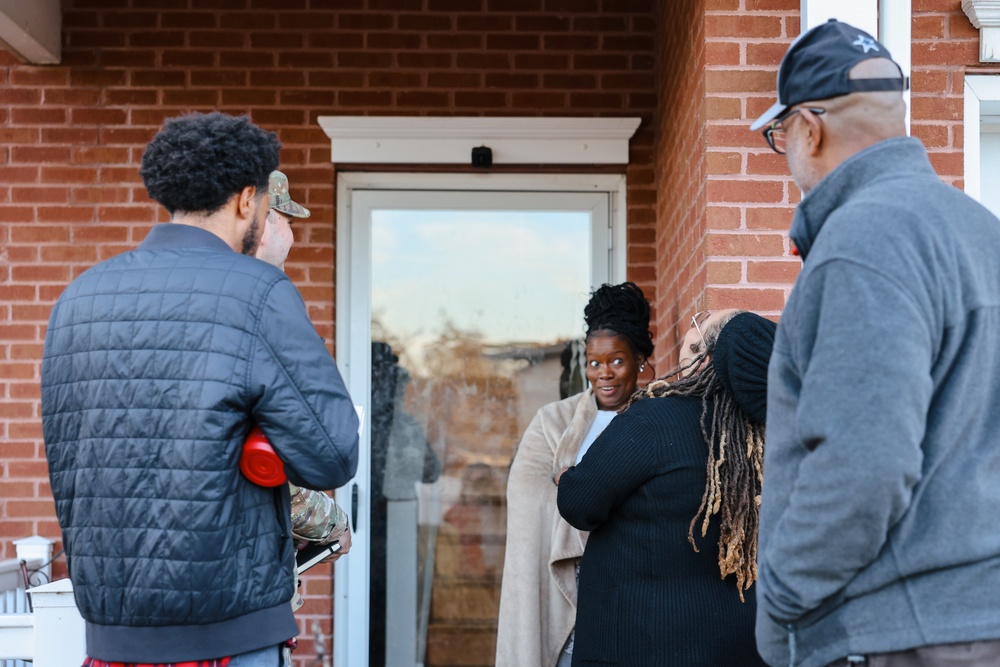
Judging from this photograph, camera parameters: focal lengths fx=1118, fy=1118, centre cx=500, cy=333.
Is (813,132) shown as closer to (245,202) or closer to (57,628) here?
(245,202)

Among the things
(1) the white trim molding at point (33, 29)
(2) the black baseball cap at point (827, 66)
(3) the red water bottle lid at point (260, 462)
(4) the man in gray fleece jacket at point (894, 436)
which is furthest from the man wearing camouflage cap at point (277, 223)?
(1) the white trim molding at point (33, 29)

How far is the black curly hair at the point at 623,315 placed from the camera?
3.92 meters

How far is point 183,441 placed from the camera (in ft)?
6.60

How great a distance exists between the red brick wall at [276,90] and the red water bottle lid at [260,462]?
2992 mm

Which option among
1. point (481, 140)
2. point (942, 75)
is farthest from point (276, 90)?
point (942, 75)

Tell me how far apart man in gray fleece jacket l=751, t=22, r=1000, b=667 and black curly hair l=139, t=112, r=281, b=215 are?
1.13 metres

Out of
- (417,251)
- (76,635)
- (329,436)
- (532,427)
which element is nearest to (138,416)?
(329,436)

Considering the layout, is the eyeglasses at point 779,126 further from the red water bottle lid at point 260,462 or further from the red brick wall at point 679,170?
the red brick wall at point 679,170

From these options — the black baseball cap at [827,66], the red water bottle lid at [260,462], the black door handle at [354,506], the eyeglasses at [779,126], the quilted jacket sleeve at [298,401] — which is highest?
the black baseball cap at [827,66]

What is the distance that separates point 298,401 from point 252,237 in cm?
45

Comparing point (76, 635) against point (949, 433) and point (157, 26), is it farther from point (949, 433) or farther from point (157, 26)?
point (157, 26)

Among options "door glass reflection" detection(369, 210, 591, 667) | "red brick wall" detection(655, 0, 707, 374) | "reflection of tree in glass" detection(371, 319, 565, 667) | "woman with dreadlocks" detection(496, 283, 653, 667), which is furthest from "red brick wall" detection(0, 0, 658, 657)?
"woman with dreadlocks" detection(496, 283, 653, 667)

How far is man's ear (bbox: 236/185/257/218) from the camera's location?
228 cm

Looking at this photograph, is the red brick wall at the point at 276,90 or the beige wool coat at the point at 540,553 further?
the red brick wall at the point at 276,90
